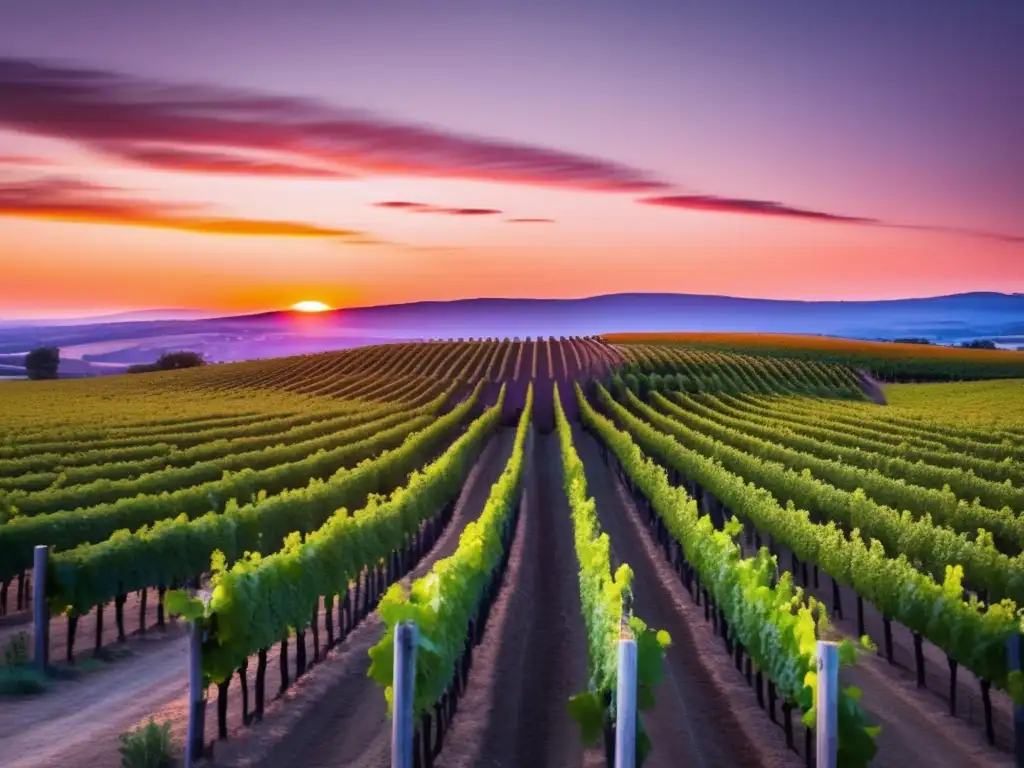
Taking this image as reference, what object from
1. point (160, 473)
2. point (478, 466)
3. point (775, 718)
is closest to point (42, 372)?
point (478, 466)

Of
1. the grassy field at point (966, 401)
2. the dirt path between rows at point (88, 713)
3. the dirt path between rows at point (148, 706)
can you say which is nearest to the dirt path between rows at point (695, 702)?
the dirt path between rows at point (148, 706)

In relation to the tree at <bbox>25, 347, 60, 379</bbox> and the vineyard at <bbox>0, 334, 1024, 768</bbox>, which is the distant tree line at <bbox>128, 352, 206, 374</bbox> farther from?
the vineyard at <bbox>0, 334, 1024, 768</bbox>

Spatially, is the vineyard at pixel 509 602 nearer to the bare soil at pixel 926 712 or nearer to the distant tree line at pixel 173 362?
the bare soil at pixel 926 712

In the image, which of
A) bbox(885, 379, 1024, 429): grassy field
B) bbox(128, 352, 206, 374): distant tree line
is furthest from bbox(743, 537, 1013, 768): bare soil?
bbox(128, 352, 206, 374): distant tree line

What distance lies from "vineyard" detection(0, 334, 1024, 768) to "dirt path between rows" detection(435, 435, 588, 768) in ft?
0.20

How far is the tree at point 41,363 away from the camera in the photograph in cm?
12156

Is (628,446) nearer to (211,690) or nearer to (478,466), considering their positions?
(478,466)

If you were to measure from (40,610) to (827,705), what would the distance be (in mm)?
11021

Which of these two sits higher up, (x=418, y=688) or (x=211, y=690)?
(x=418, y=688)

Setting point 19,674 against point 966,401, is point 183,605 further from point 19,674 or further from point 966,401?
point 966,401

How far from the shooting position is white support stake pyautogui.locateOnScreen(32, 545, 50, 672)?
13.4 m

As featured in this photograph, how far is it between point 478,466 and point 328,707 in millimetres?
27677

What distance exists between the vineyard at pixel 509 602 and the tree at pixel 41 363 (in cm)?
9551

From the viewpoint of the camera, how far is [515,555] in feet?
74.4
